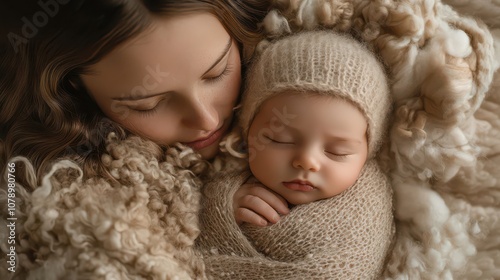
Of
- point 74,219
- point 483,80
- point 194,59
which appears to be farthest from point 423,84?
point 74,219

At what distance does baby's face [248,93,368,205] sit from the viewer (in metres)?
1.19

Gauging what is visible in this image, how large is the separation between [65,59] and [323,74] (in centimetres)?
48

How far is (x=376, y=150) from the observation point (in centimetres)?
131

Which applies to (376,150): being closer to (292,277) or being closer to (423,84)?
(423,84)

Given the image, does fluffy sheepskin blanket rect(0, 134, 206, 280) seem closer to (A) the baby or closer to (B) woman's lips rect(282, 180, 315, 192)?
(A) the baby

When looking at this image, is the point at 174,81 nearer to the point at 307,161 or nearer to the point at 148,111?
the point at 148,111

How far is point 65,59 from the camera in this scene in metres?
1.16

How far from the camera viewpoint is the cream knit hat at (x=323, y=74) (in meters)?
1.20

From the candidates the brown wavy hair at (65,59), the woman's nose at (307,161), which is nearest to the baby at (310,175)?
the woman's nose at (307,161)

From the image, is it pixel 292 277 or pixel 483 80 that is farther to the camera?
pixel 483 80

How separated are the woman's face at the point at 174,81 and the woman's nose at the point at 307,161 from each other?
0.18 meters

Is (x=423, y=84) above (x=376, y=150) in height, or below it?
above

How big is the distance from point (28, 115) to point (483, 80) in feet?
3.00

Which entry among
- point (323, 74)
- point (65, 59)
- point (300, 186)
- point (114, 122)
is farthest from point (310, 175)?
point (65, 59)
